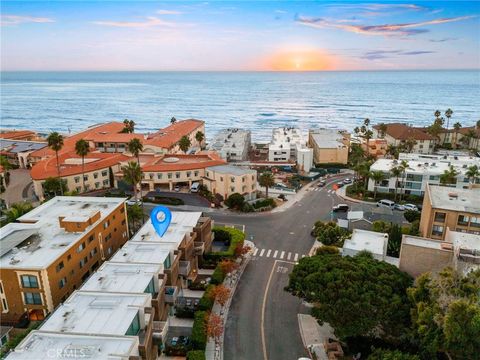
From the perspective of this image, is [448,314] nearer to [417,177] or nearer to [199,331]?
[199,331]

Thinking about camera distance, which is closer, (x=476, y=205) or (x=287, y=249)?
(x=476, y=205)

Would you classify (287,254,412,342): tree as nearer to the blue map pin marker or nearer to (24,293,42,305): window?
the blue map pin marker

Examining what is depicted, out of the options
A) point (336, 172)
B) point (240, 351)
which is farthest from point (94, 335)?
point (336, 172)

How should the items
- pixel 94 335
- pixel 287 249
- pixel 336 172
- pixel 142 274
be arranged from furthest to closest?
1. pixel 336 172
2. pixel 287 249
3. pixel 142 274
4. pixel 94 335

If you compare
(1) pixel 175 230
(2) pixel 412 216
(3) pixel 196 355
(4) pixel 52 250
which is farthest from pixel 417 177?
(4) pixel 52 250

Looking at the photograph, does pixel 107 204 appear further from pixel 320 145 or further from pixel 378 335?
pixel 320 145

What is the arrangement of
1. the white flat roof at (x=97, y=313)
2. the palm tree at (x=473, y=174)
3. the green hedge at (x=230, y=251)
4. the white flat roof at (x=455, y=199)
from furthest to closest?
the palm tree at (x=473, y=174), the green hedge at (x=230, y=251), the white flat roof at (x=455, y=199), the white flat roof at (x=97, y=313)

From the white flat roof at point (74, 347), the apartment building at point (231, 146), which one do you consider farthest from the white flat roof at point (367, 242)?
the apartment building at point (231, 146)

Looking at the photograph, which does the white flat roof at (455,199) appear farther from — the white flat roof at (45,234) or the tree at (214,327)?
the white flat roof at (45,234)
